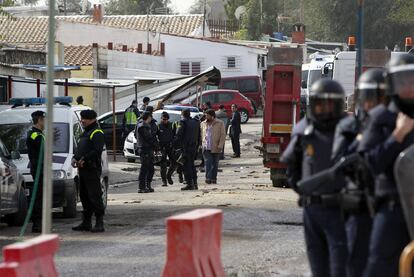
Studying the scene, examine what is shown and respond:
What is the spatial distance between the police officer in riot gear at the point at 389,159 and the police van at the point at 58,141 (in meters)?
10.6

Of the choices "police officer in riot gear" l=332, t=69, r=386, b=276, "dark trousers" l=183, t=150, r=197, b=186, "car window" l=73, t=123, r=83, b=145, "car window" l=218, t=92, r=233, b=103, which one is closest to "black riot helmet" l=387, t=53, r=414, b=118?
"police officer in riot gear" l=332, t=69, r=386, b=276

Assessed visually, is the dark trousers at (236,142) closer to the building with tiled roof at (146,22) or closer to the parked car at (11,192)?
the parked car at (11,192)

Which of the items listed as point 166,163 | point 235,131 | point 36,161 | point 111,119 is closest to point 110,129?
point 111,119

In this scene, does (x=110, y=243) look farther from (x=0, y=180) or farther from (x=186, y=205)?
(x=186, y=205)

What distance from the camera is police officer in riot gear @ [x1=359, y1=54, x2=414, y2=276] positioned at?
808 centimetres

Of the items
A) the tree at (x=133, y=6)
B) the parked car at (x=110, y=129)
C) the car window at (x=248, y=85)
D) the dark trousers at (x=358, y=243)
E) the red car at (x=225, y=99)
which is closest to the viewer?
the dark trousers at (x=358, y=243)

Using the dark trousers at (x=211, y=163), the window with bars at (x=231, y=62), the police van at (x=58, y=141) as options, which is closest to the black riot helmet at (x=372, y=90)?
the police van at (x=58, y=141)

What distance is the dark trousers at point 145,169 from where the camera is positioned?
24.7 meters

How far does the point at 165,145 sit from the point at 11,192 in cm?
1004

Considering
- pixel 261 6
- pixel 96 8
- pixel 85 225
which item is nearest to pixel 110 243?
pixel 85 225

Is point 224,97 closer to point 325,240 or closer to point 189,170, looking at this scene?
point 189,170

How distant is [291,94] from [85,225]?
7557 millimetres

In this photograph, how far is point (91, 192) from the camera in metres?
17.0

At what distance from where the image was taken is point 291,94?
23484mm
